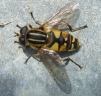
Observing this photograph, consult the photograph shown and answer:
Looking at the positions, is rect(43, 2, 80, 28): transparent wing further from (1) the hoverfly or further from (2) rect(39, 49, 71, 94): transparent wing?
(2) rect(39, 49, 71, 94): transparent wing

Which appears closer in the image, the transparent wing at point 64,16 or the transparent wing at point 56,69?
the transparent wing at point 56,69

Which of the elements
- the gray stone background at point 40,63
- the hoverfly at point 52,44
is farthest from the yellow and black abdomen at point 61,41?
the gray stone background at point 40,63

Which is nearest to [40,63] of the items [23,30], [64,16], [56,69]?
[56,69]

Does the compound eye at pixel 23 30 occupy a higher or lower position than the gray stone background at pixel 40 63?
higher

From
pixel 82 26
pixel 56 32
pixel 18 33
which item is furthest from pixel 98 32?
pixel 18 33

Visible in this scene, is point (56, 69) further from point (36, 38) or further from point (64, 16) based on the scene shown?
point (64, 16)

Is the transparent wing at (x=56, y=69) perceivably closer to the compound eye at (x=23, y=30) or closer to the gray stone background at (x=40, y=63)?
the gray stone background at (x=40, y=63)
